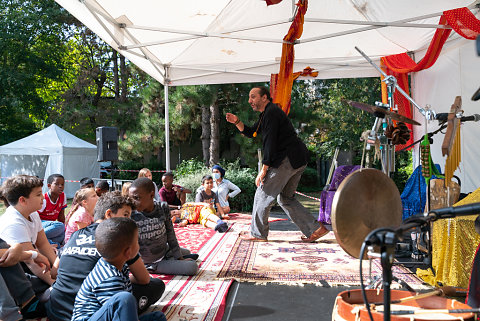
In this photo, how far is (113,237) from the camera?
211cm

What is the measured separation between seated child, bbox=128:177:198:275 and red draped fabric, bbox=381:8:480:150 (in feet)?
11.1

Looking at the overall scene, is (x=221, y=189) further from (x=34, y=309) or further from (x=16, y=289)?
(x=16, y=289)

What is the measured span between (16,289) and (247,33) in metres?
5.28

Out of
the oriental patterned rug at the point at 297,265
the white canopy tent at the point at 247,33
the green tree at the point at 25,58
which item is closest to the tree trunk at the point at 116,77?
the green tree at the point at 25,58

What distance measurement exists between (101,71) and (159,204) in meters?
18.0

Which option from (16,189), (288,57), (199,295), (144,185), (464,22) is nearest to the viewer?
(16,189)

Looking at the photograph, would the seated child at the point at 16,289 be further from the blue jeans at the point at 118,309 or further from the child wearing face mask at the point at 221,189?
the child wearing face mask at the point at 221,189

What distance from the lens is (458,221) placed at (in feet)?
10.1

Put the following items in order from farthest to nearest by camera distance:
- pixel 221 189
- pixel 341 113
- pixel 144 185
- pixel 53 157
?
1. pixel 341 113
2. pixel 53 157
3. pixel 221 189
4. pixel 144 185

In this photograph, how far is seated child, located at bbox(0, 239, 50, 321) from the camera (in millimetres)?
2354

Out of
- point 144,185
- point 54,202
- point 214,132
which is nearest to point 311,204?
point 214,132

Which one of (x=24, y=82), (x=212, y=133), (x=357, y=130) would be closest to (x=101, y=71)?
(x=24, y=82)

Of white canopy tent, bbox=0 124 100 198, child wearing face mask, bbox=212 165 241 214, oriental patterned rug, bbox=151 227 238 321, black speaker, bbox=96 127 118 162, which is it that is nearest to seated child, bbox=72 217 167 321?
oriental patterned rug, bbox=151 227 238 321

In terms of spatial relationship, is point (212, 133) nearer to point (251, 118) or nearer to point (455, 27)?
point (251, 118)
